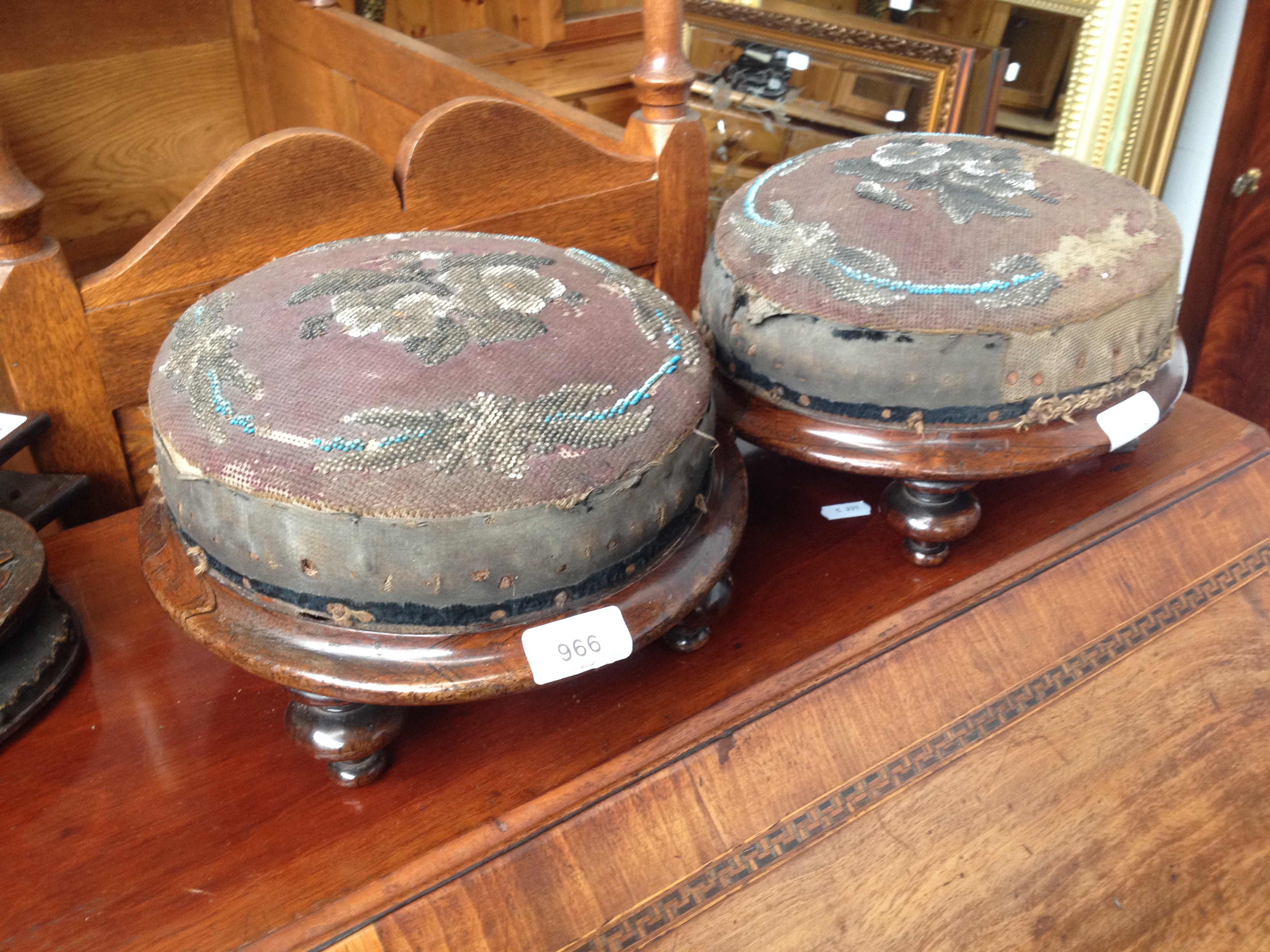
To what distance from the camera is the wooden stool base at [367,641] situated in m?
0.74

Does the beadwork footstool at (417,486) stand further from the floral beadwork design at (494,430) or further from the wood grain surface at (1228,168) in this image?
the wood grain surface at (1228,168)

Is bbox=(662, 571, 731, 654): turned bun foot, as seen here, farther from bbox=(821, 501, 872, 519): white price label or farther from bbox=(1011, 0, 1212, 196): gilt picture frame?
bbox=(1011, 0, 1212, 196): gilt picture frame

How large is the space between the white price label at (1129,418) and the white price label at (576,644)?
0.50 m

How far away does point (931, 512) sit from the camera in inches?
40.8

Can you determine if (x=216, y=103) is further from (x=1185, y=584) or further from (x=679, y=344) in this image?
(x=1185, y=584)

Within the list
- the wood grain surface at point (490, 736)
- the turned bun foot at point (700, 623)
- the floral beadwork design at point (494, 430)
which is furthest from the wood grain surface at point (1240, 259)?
the floral beadwork design at point (494, 430)

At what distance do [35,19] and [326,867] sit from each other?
5.94 feet

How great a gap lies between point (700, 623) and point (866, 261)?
1.18ft

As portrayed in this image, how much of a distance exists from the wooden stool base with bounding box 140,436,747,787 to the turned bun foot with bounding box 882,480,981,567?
0.23 meters

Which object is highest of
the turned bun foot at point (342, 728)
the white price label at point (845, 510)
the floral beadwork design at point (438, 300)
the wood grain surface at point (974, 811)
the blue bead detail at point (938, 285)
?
the floral beadwork design at point (438, 300)

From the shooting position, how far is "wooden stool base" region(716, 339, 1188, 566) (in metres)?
0.94

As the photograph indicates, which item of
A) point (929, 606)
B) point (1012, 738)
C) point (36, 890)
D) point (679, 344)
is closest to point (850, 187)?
point (679, 344)

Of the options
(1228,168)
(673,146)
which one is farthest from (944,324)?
(1228,168)

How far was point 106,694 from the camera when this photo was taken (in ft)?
3.10
